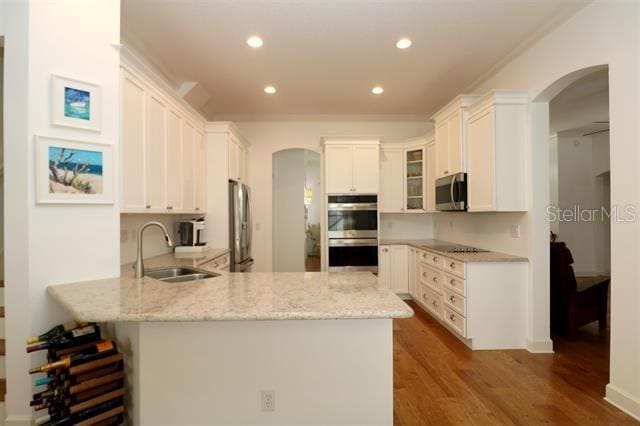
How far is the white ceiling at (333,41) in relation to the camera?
8.34ft

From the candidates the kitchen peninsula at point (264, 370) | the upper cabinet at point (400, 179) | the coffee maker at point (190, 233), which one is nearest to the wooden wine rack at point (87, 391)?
the kitchen peninsula at point (264, 370)

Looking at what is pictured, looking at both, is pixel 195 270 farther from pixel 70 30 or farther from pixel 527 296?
pixel 527 296

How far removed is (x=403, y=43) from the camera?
304 centimetres

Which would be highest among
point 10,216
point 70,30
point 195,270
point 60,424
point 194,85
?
point 194,85

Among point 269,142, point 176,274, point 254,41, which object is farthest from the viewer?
point 269,142

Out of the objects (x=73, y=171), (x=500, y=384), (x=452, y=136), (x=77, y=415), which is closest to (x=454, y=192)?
(x=452, y=136)

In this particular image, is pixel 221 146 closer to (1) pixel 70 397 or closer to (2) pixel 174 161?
(2) pixel 174 161

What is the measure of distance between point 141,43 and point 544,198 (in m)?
4.06

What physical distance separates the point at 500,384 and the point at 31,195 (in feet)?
11.2

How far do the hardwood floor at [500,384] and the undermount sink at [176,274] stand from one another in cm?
173

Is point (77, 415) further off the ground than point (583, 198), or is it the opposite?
point (583, 198)

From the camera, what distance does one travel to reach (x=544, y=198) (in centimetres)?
304

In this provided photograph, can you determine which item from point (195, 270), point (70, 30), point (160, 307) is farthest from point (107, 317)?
point (70, 30)

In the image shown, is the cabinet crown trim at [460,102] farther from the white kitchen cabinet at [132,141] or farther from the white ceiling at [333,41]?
the white kitchen cabinet at [132,141]
